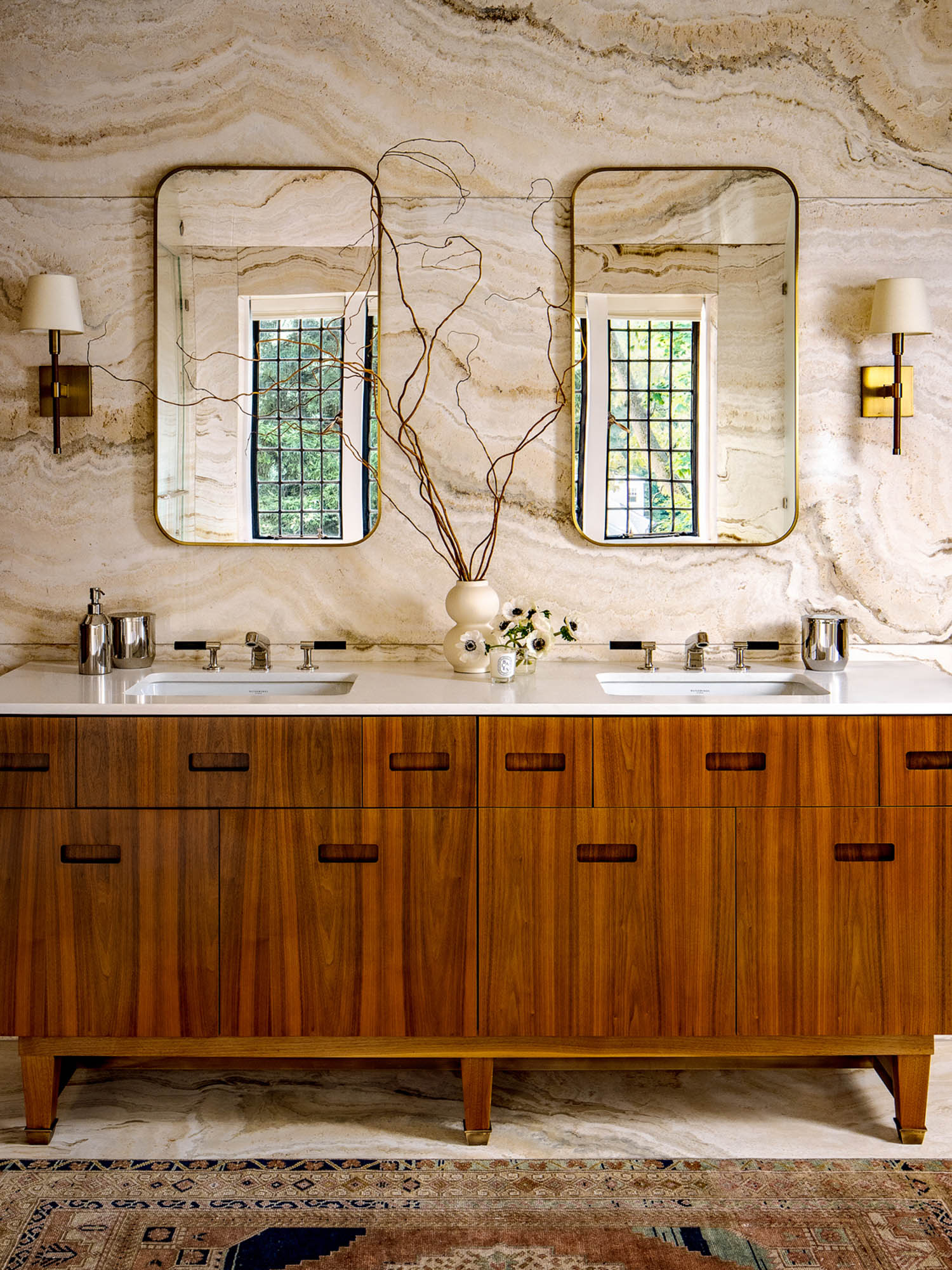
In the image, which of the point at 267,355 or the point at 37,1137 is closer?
the point at 37,1137

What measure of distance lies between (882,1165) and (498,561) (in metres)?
1.61

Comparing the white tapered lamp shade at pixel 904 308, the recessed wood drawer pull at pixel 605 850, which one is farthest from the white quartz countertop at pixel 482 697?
the white tapered lamp shade at pixel 904 308

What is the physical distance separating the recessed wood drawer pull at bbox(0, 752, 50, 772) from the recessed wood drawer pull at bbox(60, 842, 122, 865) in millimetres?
170

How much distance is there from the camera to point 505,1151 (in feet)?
7.25

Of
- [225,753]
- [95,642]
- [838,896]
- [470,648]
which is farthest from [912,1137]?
[95,642]

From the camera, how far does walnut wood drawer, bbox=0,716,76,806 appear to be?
2.19 metres

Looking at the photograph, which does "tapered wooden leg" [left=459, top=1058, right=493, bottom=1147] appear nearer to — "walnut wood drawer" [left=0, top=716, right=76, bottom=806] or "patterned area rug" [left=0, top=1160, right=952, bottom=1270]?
"patterned area rug" [left=0, top=1160, right=952, bottom=1270]

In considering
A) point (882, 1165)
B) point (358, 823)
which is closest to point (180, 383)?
point (358, 823)

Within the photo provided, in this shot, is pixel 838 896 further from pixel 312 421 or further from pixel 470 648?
pixel 312 421

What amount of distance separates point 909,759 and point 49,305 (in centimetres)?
227

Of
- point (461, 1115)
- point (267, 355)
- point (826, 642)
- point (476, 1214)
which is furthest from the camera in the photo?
point (267, 355)

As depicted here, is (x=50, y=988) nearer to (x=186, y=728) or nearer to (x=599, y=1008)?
(x=186, y=728)

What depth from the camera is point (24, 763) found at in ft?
7.22

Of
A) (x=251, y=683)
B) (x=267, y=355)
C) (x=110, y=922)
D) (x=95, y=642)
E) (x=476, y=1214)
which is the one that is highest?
(x=267, y=355)
